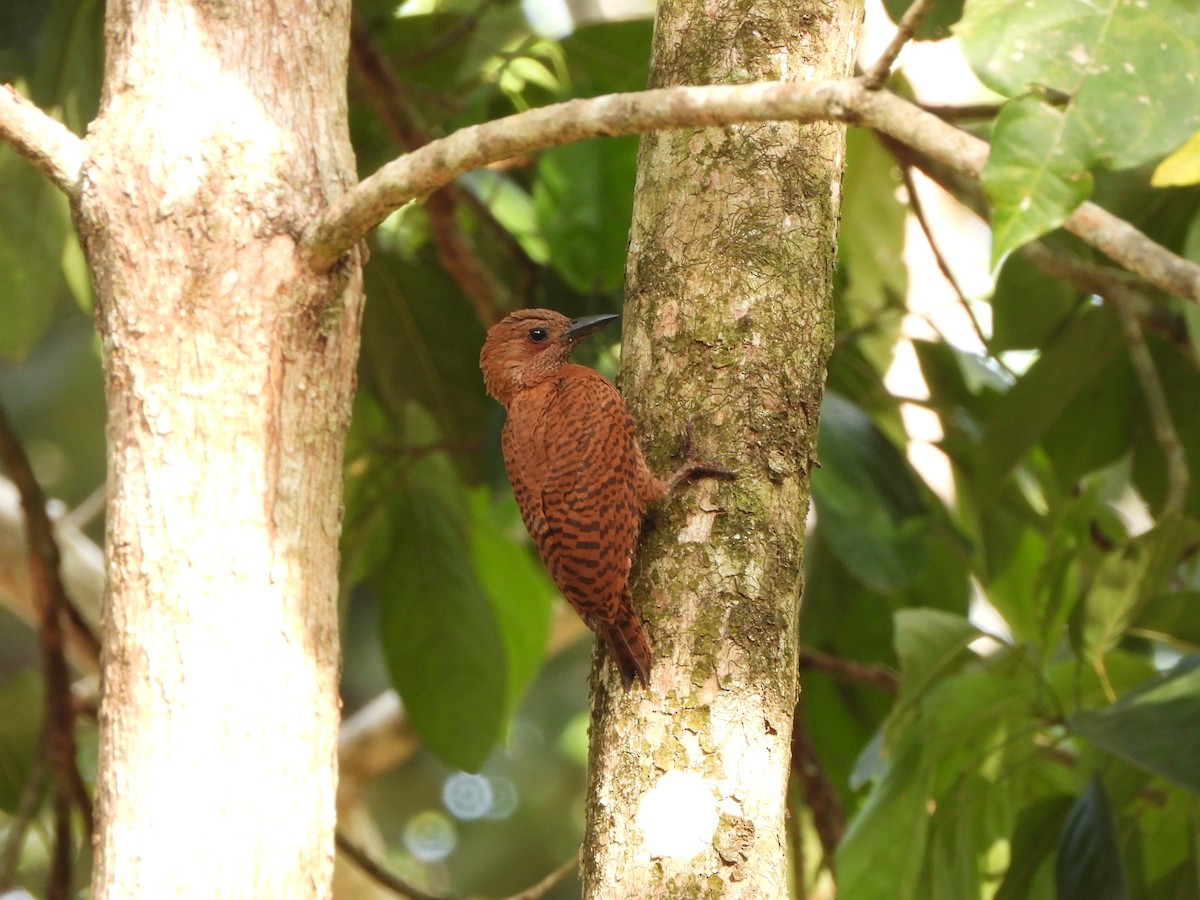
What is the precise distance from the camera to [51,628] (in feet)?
12.1

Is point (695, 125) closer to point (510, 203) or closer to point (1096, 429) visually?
point (1096, 429)

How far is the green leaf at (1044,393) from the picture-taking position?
3.67 metres

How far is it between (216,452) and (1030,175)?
117 centimetres

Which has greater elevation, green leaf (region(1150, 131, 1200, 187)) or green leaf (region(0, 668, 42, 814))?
green leaf (region(0, 668, 42, 814))

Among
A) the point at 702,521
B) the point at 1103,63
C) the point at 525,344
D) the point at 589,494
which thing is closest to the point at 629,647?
the point at 702,521

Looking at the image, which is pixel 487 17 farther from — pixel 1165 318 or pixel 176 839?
pixel 176 839

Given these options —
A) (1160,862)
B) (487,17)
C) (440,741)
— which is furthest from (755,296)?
(487,17)

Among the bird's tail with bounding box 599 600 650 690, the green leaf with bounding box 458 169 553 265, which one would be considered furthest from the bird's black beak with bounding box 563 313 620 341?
the bird's tail with bounding box 599 600 650 690

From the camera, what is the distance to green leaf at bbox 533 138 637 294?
3656 millimetres

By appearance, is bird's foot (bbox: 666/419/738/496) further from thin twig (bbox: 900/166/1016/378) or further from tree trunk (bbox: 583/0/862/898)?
thin twig (bbox: 900/166/1016/378)

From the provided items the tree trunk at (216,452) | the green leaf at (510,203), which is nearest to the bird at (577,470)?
the tree trunk at (216,452)

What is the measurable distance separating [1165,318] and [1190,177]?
194 centimetres

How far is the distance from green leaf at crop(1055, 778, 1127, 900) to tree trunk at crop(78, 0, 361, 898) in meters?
1.62

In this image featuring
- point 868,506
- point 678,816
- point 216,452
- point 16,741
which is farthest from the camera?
point 16,741
